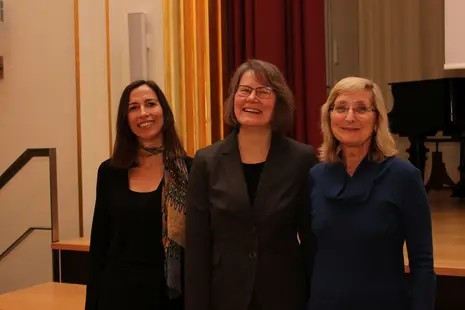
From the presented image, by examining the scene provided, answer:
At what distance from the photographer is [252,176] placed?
6.51 feet

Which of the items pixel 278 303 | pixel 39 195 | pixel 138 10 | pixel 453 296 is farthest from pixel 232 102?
pixel 39 195

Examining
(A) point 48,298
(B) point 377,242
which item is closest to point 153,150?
(B) point 377,242

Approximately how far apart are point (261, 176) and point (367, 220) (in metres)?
0.39

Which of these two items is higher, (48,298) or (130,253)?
(130,253)

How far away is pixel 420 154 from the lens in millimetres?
5828

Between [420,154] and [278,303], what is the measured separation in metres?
4.31

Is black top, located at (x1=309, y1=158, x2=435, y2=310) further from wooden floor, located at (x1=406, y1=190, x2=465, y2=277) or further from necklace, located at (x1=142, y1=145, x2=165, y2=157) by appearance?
wooden floor, located at (x1=406, y1=190, x2=465, y2=277)

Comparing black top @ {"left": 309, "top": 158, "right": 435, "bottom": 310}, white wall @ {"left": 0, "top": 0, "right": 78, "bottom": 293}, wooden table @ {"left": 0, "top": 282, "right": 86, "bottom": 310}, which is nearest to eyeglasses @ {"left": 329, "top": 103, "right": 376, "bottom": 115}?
black top @ {"left": 309, "top": 158, "right": 435, "bottom": 310}

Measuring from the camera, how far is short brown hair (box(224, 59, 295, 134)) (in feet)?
6.49

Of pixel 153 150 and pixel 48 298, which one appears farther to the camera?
pixel 48 298

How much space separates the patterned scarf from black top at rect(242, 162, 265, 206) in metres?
0.41

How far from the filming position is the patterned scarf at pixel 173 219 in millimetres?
2225

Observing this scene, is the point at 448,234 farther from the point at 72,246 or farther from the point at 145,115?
the point at 72,246

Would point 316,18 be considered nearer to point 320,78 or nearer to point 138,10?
point 320,78
